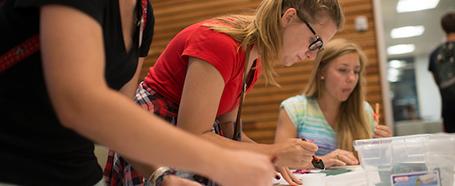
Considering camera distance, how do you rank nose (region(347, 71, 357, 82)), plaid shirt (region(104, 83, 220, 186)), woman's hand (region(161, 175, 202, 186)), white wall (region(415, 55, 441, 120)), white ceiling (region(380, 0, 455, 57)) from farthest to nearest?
white wall (region(415, 55, 441, 120)) < white ceiling (region(380, 0, 455, 57)) < nose (region(347, 71, 357, 82)) < plaid shirt (region(104, 83, 220, 186)) < woman's hand (region(161, 175, 202, 186))

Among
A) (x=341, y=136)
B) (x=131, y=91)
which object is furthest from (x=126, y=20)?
(x=341, y=136)

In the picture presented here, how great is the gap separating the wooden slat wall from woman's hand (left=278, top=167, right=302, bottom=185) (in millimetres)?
2741

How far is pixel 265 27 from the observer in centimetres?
149

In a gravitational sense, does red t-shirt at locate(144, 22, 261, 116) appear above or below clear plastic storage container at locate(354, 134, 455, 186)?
above

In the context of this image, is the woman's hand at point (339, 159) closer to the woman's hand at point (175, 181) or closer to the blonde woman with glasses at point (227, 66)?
the blonde woman with glasses at point (227, 66)

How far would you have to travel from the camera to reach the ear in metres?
1.53

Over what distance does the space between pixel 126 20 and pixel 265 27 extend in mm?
640

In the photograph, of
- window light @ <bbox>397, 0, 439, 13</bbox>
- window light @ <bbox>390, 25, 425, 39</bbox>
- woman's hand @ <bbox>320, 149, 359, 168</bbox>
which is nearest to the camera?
woman's hand @ <bbox>320, 149, 359, 168</bbox>

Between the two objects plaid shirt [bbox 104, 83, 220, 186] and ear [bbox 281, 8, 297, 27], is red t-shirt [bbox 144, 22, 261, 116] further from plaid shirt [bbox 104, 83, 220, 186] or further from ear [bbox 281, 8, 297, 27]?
ear [bbox 281, 8, 297, 27]

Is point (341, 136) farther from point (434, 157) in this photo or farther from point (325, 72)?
point (434, 157)

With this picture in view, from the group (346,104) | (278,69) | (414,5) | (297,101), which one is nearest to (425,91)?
(414,5)

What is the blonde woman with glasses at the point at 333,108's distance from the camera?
2.44m

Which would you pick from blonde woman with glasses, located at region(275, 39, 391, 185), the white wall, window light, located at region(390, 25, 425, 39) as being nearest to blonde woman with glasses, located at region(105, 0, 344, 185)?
blonde woman with glasses, located at region(275, 39, 391, 185)

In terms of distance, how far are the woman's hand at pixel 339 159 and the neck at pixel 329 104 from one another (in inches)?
21.9
